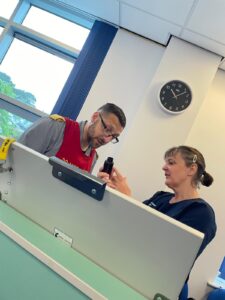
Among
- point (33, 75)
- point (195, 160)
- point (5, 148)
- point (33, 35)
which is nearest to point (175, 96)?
point (195, 160)

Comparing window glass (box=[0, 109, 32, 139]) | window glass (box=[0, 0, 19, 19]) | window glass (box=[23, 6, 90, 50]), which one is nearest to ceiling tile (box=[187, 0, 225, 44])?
window glass (box=[23, 6, 90, 50])

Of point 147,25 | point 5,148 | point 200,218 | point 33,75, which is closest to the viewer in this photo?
point 5,148

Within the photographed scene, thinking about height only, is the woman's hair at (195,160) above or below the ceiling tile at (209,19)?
below

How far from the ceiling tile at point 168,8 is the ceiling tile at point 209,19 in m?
0.07

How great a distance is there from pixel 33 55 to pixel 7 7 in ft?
1.96

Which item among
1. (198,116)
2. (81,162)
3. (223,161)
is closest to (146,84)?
(198,116)

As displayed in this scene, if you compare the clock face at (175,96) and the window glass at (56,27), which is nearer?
the clock face at (175,96)

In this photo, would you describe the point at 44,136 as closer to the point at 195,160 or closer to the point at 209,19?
the point at 195,160

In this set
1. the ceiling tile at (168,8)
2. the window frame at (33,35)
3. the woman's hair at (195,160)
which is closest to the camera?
the woman's hair at (195,160)

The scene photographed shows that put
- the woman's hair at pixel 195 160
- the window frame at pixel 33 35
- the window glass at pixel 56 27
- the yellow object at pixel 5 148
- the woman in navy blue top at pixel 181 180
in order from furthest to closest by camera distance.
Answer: the window glass at pixel 56 27 → the window frame at pixel 33 35 → the woman's hair at pixel 195 160 → the woman in navy blue top at pixel 181 180 → the yellow object at pixel 5 148

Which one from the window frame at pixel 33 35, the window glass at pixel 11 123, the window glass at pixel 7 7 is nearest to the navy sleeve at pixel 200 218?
the window frame at pixel 33 35

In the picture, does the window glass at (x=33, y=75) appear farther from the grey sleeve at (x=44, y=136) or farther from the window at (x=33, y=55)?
the grey sleeve at (x=44, y=136)

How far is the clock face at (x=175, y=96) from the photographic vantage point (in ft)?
8.25

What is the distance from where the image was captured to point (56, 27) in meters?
3.16
